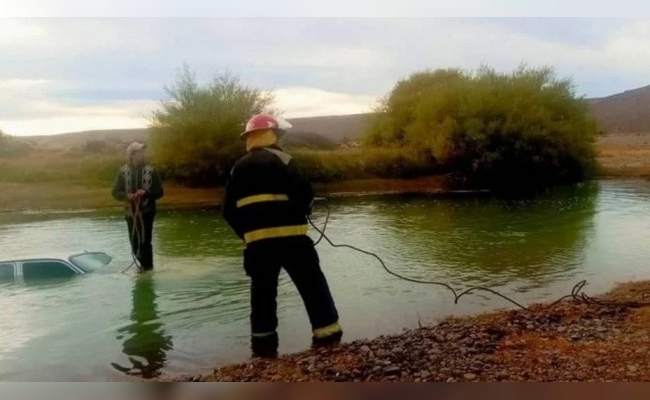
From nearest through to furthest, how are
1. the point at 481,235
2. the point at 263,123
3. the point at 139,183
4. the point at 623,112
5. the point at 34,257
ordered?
the point at 263,123 → the point at 34,257 → the point at 139,183 → the point at 623,112 → the point at 481,235

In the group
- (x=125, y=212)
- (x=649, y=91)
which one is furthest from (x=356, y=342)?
(x=649, y=91)

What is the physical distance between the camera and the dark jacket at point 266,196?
10.8 ft

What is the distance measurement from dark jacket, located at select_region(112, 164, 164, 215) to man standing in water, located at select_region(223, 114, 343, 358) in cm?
38

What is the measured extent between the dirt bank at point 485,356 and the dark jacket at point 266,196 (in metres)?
0.58

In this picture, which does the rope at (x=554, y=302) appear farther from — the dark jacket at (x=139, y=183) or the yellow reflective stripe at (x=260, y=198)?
the dark jacket at (x=139, y=183)

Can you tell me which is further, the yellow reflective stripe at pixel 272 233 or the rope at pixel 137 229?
the rope at pixel 137 229

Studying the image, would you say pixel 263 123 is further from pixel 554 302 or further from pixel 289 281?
pixel 554 302

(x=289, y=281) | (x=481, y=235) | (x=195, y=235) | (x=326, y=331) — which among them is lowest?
(x=326, y=331)

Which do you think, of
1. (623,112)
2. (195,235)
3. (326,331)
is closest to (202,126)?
(195,235)

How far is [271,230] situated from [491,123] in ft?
3.99

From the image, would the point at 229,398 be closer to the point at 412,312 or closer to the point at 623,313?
the point at 412,312

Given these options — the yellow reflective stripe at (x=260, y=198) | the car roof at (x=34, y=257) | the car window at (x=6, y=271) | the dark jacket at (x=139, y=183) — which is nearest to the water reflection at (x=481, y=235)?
the yellow reflective stripe at (x=260, y=198)

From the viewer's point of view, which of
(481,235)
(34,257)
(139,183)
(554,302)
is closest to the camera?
(34,257)

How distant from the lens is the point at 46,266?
11.2 ft
